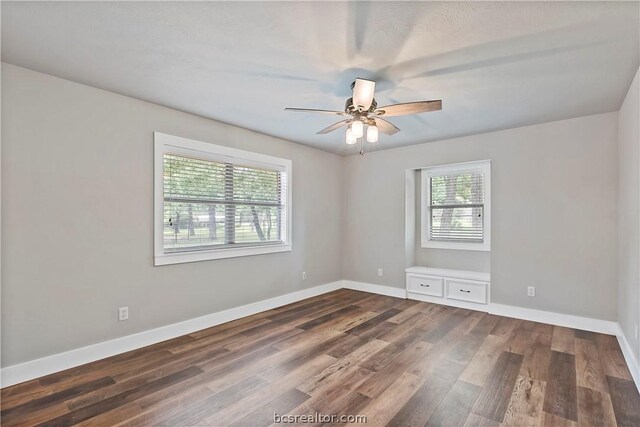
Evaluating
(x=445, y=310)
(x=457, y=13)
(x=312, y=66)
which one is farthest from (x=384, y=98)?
(x=445, y=310)

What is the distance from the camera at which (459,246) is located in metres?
4.86

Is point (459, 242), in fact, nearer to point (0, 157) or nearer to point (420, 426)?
point (420, 426)

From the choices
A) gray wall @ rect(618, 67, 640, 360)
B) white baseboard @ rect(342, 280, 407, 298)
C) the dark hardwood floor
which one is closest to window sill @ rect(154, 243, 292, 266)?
the dark hardwood floor

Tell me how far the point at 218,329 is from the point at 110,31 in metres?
3.01

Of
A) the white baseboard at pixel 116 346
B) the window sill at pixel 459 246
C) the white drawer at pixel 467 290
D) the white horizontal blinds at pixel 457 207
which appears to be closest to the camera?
the white baseboard at pixel 116 346

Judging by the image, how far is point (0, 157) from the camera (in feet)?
7.81

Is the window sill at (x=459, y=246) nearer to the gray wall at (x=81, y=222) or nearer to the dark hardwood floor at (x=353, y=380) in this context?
the dark hardwood floor at (x=353, y=380)

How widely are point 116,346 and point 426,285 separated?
4064 millimetres

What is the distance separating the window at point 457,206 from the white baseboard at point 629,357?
1.66m

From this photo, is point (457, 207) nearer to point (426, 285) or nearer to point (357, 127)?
point (426, 285)

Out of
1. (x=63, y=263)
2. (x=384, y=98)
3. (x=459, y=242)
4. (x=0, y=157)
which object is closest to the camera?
(x=0, y=157)

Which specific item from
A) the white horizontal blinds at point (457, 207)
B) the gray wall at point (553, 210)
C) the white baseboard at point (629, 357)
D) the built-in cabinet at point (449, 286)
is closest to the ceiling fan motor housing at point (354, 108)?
the gray wall at point (553, 210)

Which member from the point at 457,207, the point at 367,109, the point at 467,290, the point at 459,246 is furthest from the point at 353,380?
the point at 457,207

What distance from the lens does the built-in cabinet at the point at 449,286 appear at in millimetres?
4336
